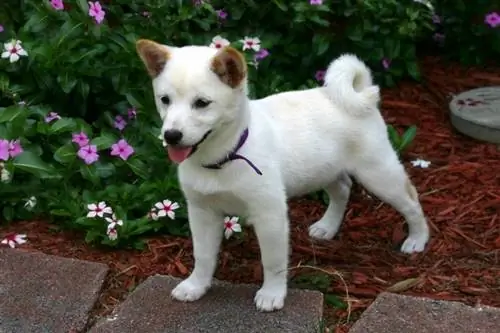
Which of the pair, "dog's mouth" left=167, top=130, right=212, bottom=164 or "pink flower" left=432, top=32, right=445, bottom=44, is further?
"pink flower" left=432, top=32, right=445, bottom=44

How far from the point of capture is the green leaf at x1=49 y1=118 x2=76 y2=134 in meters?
4.08

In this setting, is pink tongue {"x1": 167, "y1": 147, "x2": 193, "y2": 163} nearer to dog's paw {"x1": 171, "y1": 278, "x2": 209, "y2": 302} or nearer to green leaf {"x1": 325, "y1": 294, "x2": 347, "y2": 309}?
dog's paw {"x1": 171, "y1": 278, "x2": 209, "y2": 302}

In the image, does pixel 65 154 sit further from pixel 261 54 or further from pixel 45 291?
pixel 261 54

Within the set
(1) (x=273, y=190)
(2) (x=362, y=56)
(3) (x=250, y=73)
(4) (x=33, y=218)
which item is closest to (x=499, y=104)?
(2) (x=362, y=56)

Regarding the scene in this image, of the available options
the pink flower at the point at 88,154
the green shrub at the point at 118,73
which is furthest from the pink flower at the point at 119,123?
the pink flower at the point at 88,154

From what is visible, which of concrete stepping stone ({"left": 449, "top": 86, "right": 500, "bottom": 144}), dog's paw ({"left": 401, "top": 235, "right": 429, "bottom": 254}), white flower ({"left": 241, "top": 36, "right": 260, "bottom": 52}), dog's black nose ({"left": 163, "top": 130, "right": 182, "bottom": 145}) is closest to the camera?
dog's black nose ({"left": 163, "top": 130, "right": 182, "bottom": 145})

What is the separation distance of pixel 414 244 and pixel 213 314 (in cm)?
106

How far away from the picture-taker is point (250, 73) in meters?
4.50

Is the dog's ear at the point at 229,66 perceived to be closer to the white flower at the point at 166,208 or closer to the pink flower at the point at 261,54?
the white flower at the point at 166,208

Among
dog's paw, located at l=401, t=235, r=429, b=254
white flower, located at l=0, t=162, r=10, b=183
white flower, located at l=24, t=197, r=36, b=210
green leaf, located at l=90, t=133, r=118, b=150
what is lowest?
dog's paw, located at l=401, t=235, r=429, b=254

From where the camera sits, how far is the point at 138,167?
405cm

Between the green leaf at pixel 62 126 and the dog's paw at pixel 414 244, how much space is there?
160 centimetres

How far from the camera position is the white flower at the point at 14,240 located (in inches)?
151

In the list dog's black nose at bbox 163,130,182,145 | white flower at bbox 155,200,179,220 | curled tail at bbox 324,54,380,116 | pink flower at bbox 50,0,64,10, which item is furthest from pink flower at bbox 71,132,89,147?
dog's black nose at bbox 163,130,182,145
